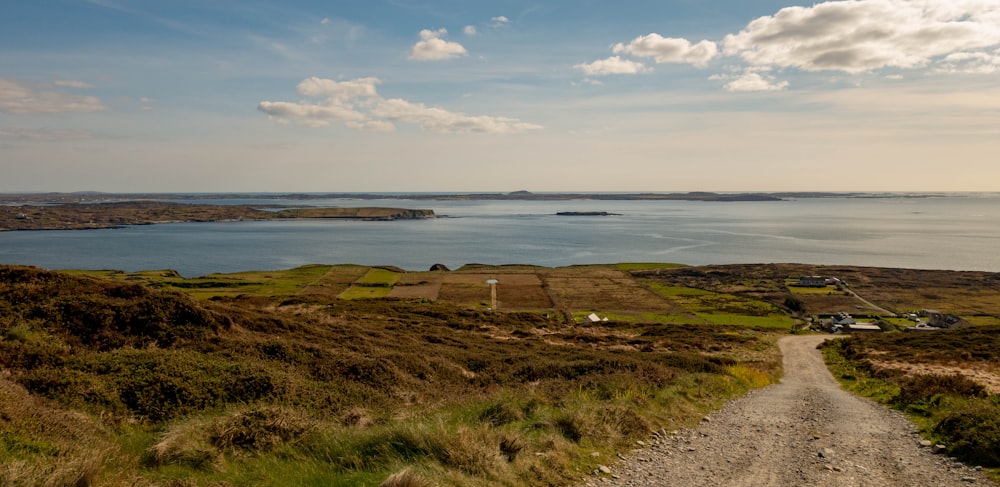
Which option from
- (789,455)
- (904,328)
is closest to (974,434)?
(789,455)

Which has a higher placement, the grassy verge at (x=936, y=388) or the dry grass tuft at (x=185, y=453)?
the dry grass tuft at (x=185, y=453)

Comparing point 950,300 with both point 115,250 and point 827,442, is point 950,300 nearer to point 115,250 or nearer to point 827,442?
point 827,442

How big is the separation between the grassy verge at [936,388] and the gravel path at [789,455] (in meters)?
0.54

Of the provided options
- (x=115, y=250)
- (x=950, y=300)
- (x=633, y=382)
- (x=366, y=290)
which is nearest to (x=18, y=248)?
(x=115, y=250)

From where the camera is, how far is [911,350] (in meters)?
39.0

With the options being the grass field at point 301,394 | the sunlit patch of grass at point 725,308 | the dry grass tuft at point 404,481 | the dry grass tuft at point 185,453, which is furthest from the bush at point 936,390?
the sunlit patch of grass at point 725,308

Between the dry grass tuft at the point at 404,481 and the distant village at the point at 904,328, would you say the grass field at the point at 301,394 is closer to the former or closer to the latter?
the dry grass tuft at the point at 404,481

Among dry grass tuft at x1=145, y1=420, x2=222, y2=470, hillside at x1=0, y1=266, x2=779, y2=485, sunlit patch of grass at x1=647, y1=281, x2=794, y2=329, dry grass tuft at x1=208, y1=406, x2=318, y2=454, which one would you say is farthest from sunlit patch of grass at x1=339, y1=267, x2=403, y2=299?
dry grass tuft at x1=145, y1=420, x2=222, y2=470

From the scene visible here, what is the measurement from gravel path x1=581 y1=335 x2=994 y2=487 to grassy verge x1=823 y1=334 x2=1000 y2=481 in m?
0.54

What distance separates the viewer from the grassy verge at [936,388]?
11.4m

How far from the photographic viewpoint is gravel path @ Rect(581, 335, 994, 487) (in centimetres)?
957

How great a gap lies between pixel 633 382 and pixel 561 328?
35351mm

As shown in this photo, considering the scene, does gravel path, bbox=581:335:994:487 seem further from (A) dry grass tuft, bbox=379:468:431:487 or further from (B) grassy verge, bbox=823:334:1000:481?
(A) dry grass tuft, bbox=379:468:431:487

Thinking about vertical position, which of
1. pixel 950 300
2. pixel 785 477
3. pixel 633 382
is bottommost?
pixel 950 300
